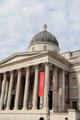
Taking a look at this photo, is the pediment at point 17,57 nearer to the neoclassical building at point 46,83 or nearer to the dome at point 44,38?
the neoclassical building at point 46,83

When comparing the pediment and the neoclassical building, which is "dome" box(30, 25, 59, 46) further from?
the pediment

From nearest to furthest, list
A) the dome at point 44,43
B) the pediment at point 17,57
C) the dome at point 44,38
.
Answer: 1. the pediment at point 17,57
2. the dome at point 44,43
3. the dome at point 44,38

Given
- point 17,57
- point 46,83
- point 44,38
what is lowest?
point 46,83

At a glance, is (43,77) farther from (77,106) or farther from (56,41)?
(56,41)

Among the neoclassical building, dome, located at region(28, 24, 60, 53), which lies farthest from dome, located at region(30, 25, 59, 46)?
the neoclassical building

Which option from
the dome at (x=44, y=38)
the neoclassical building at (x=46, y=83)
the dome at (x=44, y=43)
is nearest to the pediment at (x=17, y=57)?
the neoclassical building at (x=46, y=83)

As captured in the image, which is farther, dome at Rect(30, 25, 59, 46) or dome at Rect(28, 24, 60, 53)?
dome at Rect(30, 25, 59, 46)

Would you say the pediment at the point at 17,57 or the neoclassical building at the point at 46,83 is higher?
the pediment at the point at 17,57

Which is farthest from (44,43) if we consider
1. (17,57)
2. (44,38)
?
(17,57)

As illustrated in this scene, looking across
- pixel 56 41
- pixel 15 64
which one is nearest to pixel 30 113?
pixel 15 64

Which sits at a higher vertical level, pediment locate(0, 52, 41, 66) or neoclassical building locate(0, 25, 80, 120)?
pediment locate(0, 52, 41, 66)

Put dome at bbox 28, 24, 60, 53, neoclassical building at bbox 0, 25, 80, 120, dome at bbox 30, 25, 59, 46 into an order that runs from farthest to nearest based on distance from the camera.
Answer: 1. dome at bbox 30, 25, 59, 46
2. dome at bbox 28, 24, 60, 53
3. neoclassical building at bbox 0, 25, 80, 120

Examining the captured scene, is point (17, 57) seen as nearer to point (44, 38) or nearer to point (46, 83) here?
point (46, 83)

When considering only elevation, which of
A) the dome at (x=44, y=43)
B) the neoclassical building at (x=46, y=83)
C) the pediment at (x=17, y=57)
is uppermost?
the dome at (x=44, y=43)
